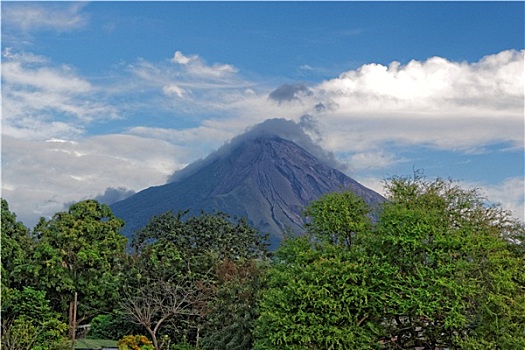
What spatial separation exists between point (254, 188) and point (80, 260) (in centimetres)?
12658

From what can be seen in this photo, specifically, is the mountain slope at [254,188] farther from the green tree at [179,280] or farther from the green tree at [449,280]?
the green tree at [449,280]

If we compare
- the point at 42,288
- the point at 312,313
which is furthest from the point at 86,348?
the point at 312,313

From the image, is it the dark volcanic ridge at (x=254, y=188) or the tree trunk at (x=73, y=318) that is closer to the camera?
the tree trunk at (x=73, y=318)

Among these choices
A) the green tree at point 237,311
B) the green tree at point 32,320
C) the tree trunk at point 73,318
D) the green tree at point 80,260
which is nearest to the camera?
the green tree at point 237,311

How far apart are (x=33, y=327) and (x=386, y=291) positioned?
1363 cm

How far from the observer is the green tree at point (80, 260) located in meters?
29.5

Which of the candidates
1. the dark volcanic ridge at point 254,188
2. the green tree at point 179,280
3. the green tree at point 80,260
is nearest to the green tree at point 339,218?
the green tree at point 179,280

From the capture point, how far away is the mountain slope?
490ft

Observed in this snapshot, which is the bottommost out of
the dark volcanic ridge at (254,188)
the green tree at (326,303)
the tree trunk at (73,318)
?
the tree trunk at (73,318)

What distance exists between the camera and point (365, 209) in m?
19.3

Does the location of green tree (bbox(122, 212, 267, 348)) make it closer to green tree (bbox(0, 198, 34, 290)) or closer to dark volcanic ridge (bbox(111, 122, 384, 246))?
green tree (bbox(0, 198, 34, 290))

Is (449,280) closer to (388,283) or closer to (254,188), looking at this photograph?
(388,283)

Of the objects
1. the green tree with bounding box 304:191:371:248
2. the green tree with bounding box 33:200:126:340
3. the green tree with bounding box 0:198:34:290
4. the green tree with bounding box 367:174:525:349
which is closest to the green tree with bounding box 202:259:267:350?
the green tree with bounding box 304:191:371:248

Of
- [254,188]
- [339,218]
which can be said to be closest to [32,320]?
[339,218]
